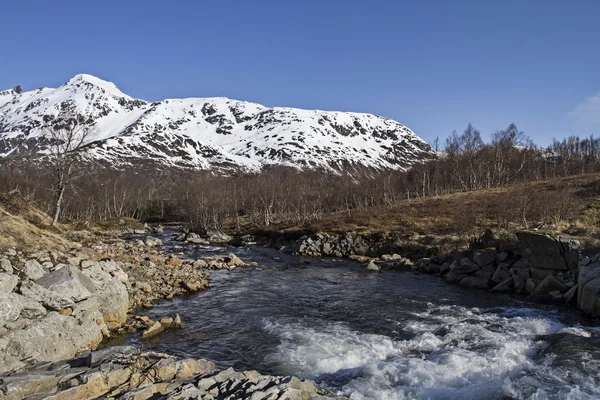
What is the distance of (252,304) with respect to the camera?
73.3 feet

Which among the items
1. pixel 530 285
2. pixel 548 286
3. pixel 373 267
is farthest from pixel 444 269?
pixel 548 286

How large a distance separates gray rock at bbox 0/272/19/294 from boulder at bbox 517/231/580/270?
31.0 meters

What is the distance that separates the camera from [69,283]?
1483 cm

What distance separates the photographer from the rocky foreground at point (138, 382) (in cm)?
889

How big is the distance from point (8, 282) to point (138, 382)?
282 inches

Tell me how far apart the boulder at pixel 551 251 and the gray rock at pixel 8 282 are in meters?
31.0

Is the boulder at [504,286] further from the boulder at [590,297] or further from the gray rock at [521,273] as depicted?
the boulder at [590,297]

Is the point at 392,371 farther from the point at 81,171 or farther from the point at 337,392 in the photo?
the point at 81,171

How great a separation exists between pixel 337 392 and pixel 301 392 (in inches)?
96.6

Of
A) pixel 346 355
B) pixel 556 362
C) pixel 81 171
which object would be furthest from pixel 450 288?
pixel 81 171

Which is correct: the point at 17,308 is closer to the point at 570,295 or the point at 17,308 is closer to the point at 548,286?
the point at 570,295

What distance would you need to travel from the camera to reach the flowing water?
1191 cm

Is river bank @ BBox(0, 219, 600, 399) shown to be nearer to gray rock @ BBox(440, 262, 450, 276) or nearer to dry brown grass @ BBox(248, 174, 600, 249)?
gray rock @ BBox(440, 262, 450, 276)

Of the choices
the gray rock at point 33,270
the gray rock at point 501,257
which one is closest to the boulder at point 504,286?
the gray rock at point 501,257
